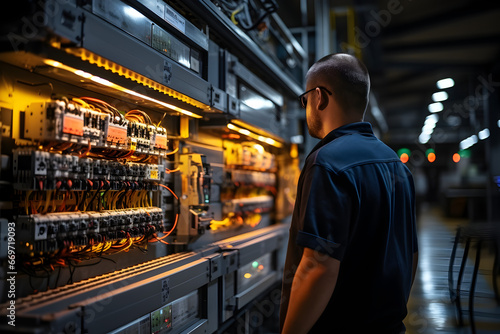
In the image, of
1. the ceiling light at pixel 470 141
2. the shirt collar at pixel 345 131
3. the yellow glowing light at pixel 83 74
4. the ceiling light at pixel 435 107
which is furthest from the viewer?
the ceiling light at pixel 435 107

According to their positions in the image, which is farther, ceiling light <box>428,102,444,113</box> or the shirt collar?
ceiling light <box>428,102,444,113</box>

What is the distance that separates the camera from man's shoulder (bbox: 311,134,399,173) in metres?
1.34

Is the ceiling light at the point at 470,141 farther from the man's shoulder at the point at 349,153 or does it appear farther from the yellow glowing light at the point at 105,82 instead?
the man's shoulder at the point at 349,153

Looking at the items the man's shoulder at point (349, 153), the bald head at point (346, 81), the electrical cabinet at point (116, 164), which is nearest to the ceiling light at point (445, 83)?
the electrical cabinet at point (116, 164)

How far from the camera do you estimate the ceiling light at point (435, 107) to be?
13473mm

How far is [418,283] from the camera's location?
5.77 meters

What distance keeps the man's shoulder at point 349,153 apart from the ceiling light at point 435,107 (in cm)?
1316

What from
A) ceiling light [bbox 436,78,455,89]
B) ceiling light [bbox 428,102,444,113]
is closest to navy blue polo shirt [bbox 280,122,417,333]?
ceiling light [bbox 436,78,455,89]

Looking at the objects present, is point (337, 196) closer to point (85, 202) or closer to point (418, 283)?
point (85, 202)

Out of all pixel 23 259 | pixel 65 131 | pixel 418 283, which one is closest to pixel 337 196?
pixel 65 131

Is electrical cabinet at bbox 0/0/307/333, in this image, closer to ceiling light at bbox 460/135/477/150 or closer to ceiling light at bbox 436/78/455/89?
ceiling light at bbox 436/78/455/89

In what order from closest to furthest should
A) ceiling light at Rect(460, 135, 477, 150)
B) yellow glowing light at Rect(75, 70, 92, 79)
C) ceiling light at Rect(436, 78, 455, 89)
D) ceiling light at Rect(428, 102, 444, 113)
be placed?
1. yellow glowing light at Rect(75, 70, 92, 79)
2. ceiling light at Rect(436, 78, 455, 89)
3. ceiling light at Rect(460, 135, 477, 150)
4. ceiling light at Rect(428, 102, 444, 113)

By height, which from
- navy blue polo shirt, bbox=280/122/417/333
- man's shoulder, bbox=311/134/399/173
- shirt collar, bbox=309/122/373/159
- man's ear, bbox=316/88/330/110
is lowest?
navy blue polo shirt, bbox=280/122/417/333

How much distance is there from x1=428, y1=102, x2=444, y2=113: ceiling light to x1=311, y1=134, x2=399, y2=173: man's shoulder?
43.2 ft
